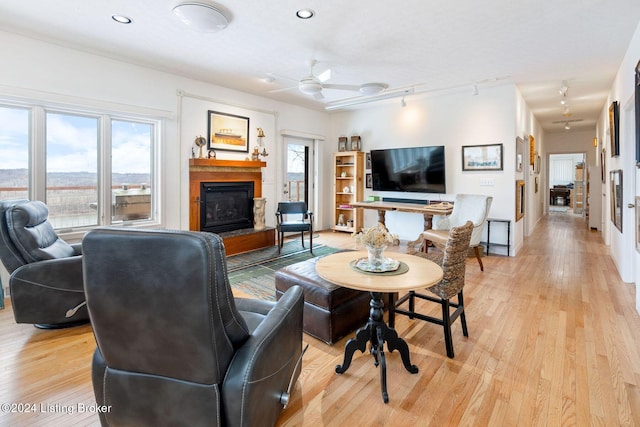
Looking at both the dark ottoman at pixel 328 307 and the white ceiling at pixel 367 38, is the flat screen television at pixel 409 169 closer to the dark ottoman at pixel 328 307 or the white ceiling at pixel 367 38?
the white ceiling at pixel 367 38

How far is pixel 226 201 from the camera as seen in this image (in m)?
5.60

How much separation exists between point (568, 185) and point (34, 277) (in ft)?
56.0

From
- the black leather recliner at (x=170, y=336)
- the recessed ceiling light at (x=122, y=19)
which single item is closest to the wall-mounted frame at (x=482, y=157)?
the recessed ceiling light at (x=122, y=19)

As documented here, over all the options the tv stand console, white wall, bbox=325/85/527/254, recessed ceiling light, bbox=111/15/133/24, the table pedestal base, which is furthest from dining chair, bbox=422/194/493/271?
recessed ceiling light, bbox=111/15/133/24

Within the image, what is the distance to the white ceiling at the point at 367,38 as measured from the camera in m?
2.93

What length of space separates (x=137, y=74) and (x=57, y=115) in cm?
107

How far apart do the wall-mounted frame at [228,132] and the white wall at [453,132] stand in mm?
2593

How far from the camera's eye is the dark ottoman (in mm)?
2479

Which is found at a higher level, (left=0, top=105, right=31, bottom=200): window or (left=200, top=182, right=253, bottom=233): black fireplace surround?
(left=0, top=105, right=31, bottom=200): window

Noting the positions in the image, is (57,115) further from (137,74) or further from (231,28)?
(231,28)

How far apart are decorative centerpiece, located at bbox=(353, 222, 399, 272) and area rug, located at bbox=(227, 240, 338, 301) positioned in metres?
1.61

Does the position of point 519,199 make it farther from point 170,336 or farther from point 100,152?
point 100,152

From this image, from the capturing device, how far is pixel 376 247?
7.34 feet

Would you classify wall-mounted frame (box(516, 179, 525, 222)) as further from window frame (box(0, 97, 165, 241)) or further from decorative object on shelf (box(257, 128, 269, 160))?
window frame (box(0, 97, 165, 241))
